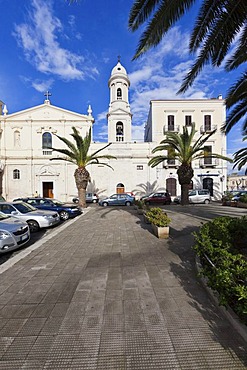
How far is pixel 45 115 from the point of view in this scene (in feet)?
99.7

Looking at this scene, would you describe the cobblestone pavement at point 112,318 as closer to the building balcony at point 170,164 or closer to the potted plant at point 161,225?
the potted plant at point 161,225

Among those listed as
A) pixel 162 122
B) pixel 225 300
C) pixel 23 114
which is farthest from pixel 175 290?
pixel 23 114

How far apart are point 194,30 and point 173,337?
738 cm

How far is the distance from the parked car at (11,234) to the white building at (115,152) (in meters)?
22.4

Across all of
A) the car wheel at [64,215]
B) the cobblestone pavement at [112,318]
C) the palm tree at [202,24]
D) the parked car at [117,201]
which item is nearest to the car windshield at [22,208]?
the car wheel at [64,215]

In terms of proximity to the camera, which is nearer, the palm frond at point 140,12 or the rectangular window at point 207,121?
the palm frond at point 140,12

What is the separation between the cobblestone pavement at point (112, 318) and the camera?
2.39 meters

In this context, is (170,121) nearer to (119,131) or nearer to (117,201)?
(119,131)

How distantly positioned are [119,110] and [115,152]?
234 inches

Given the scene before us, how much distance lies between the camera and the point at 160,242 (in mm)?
7227

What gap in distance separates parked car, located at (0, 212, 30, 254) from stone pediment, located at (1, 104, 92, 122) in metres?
26.1

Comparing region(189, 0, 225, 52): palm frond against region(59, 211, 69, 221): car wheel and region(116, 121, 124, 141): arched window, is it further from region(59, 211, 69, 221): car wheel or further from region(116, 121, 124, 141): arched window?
region(116, 121, 124, 141): arched window

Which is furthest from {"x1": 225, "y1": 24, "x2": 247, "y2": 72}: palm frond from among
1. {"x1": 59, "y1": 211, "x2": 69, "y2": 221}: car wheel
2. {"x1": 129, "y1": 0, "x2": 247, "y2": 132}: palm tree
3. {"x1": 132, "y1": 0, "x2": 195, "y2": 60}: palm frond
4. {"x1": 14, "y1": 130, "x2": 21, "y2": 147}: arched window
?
{"x1": 14, "y1": 130, "x2": 21, "y2": 147}: arched window

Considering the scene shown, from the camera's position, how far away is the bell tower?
2888 centimetres
